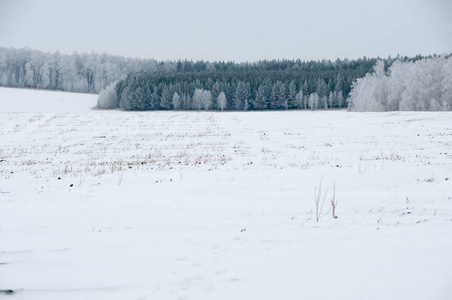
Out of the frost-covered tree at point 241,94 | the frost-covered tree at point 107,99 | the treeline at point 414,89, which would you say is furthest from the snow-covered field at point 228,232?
the frost-covered tree at point 107,99

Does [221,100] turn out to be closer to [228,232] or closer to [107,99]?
[107,99]

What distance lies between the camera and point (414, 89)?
6031 centimetres

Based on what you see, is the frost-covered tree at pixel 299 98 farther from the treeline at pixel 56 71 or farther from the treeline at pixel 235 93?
the treeline at pixel 56 71

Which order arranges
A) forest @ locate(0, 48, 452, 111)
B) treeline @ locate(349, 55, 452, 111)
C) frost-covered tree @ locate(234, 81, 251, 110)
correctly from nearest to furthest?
treeline @ locate(349, 55, 452, 111) → forest @ locate(0, 48, 452, 111) → frost-covered tree @ locate(234, 81, 251, 110)

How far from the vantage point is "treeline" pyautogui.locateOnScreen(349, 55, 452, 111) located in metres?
58.0

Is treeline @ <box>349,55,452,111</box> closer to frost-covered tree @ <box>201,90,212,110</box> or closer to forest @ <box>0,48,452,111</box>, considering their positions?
forest @ <box>0,48,452,111</box>

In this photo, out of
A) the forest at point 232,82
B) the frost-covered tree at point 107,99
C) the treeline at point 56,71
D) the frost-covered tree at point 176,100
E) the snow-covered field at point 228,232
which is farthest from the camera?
the treeline at point 56,71

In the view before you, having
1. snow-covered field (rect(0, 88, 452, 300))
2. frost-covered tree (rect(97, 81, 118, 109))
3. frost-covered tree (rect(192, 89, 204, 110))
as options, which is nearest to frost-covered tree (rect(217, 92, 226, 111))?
frost-covered tree (rect(192, 89, 204, 110))

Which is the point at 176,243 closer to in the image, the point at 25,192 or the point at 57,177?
the point at 25,192

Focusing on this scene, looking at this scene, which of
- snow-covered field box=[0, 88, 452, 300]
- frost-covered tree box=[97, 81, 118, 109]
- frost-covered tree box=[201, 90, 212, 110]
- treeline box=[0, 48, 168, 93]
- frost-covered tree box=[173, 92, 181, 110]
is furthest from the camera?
treeline box=[0, 48, 168, 93]

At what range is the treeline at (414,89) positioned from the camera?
190 ft

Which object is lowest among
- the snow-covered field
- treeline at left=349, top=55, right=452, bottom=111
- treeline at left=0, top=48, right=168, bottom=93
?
the snow-covered field

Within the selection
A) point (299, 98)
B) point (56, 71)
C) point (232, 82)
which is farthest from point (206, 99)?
point (56, 71)

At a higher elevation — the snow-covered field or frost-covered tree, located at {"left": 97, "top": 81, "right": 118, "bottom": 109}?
frost-covered tree, located at {"left": 97, "top": 81, "right": 118, "bottom": 109}
